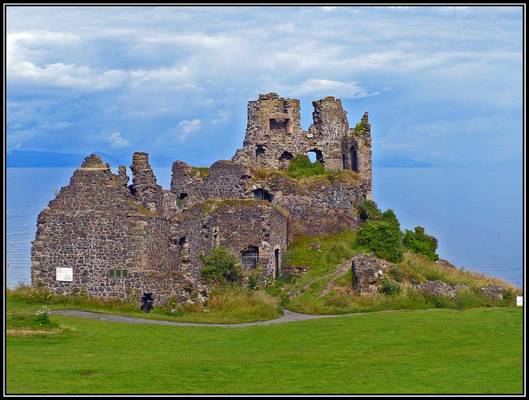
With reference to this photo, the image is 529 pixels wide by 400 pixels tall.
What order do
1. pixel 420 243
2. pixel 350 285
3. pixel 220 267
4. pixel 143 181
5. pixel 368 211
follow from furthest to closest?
pixel 368 211 < pixel 420 243 < pixel 143 181 < pixel 350 285 < pixel 220 267

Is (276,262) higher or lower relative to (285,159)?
lower

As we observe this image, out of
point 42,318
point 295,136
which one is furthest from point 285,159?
point 42,318

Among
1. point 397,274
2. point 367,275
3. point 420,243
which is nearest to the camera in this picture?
point 367,275

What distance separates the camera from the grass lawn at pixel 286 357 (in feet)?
83.3

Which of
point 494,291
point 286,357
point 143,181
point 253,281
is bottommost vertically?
point 286,357

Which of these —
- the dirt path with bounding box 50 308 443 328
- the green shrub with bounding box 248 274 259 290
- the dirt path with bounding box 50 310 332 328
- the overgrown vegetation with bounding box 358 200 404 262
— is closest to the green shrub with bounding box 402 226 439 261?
the overgrown vegetation with bounding box 358 200 404 262

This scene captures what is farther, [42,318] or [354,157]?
[354,157]

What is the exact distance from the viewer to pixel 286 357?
96.8 feet

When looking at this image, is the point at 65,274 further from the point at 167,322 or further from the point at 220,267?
the point at 167,322

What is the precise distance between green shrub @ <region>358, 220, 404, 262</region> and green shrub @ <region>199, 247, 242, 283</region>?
7.25 metres

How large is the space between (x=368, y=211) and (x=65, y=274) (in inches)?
643

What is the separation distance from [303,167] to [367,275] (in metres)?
15.4

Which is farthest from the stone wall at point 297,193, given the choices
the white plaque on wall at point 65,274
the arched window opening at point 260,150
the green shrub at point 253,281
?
the white plaque on wall at point 65,274

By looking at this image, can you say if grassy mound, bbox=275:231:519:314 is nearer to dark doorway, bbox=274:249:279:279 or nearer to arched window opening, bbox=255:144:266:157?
dark doorway, bbox=274:249:279:279
